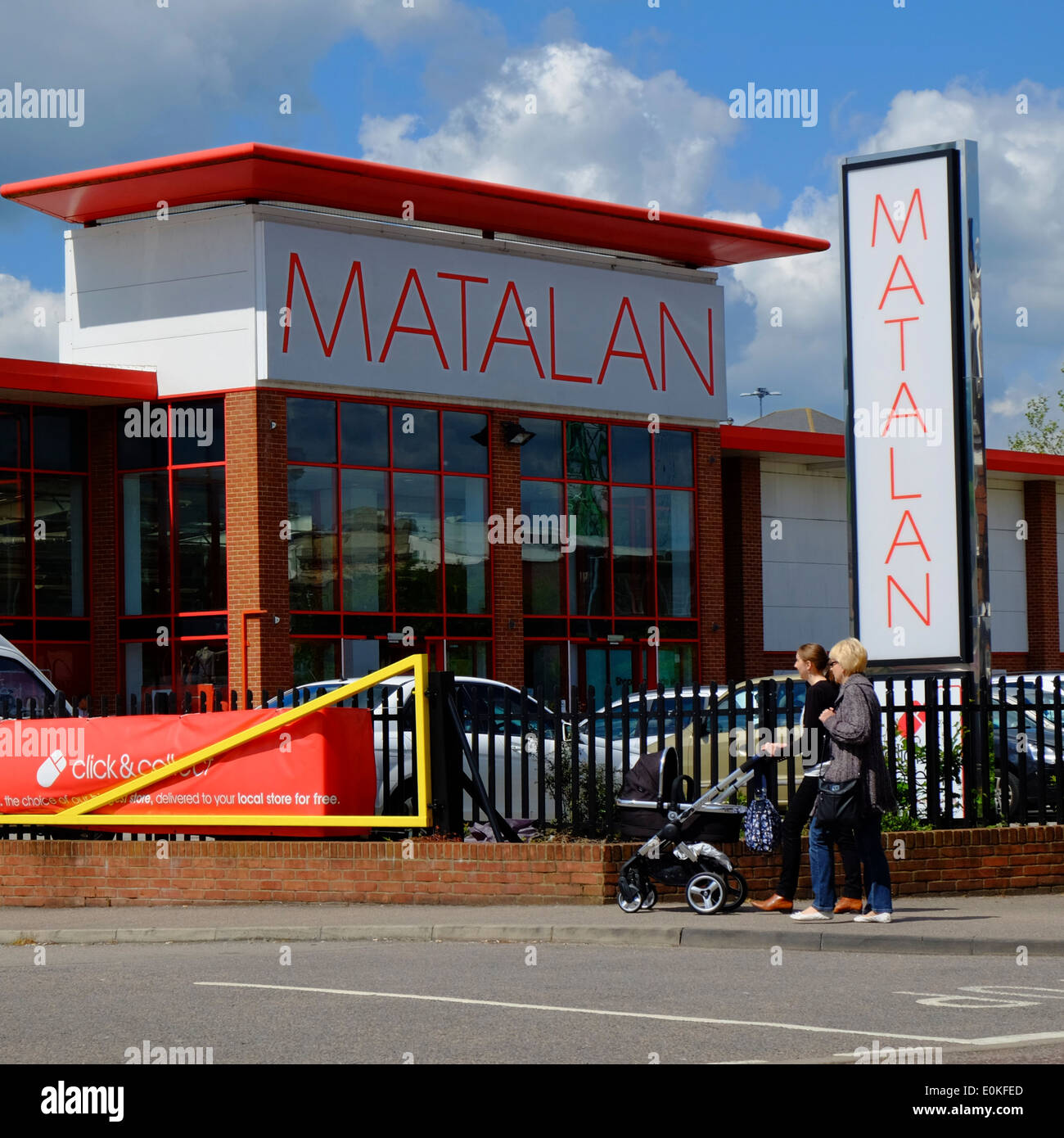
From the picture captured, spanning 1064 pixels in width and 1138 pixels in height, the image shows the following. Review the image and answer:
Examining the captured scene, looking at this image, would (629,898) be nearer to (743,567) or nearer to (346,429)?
(346,429)

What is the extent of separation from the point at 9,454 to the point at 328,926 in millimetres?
22567

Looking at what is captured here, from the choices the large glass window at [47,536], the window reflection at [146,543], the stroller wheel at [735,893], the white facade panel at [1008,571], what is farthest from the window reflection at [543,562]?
the stroller wheel at [735,893]

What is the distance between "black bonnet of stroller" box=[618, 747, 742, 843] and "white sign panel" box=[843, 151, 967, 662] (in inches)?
169

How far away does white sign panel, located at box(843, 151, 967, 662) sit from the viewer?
16922 mm

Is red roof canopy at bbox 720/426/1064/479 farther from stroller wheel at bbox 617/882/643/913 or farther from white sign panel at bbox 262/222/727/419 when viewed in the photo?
stroller wheel at bbox 617/882/643/913

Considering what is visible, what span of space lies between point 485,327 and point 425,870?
21.9 m

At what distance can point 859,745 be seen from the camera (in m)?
Answer: 12.6

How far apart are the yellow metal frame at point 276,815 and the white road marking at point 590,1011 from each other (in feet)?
14.8

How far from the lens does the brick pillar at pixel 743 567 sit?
41.2m

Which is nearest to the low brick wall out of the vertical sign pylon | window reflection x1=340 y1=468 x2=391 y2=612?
the vertical sign pylon

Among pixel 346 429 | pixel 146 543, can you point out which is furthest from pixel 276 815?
pixel 146 543

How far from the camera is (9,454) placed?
3353cm
